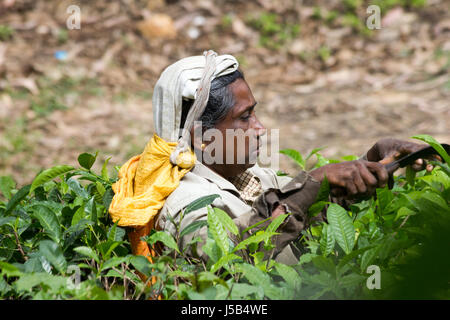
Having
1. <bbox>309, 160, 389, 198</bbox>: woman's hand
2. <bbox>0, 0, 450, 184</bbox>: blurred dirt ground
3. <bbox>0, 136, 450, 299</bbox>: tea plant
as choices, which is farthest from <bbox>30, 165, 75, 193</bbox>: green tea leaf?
<bbox>0, 0, 450, 184</bbox>: blurred dirt ground

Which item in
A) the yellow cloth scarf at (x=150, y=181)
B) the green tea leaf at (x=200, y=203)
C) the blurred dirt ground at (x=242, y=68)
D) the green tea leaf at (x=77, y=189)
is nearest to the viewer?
the green tea leaf at (x=200, y=203)

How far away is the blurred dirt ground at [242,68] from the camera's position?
5336mm

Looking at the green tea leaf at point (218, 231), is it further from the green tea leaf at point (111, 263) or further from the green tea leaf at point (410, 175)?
the green tea leaf at point (410, 175)

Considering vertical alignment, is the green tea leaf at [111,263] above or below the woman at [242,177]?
below

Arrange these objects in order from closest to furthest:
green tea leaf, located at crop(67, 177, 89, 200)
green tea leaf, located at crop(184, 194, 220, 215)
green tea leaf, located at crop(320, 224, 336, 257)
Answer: green tea leaf, located at crop(320, 224, 336, 257)
green tea leaf, located at crop(184, 194, 220, 215)
green tea leaf, located at crop(67, 177, 89, 200)

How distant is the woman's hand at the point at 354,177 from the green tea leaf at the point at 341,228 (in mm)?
162

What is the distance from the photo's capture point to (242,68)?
21.0 feet

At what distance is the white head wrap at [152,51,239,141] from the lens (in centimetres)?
219

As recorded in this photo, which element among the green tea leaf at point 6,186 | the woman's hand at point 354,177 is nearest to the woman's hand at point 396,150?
the woman's hand at point 354,177

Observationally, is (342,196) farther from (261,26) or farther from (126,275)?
(261,26)

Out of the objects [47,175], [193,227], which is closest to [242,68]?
[47,175]

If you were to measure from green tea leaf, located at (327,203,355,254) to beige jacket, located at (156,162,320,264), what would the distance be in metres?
0.13

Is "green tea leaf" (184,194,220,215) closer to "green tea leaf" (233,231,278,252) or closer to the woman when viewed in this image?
the woman
